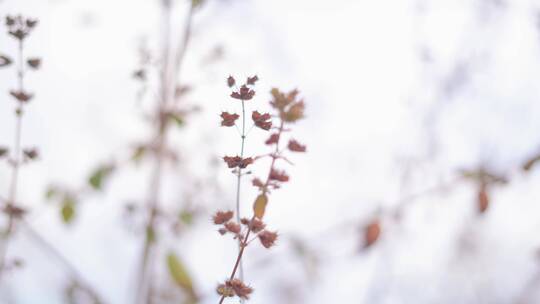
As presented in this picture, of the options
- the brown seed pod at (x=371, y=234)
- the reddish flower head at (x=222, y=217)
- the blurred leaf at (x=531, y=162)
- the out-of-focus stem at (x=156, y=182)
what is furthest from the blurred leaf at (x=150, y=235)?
the blurred leaf at (x=531, y=162)

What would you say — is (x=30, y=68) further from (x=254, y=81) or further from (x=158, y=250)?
(x=158, y=250)

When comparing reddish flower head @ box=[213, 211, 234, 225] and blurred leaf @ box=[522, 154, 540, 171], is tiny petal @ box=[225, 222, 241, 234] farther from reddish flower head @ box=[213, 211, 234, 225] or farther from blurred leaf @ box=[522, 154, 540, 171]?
blurred leaf @ box=[522, 154, 540, 171]

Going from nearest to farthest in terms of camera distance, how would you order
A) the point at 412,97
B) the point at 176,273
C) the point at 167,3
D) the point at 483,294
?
1. the point at 176,273
2. the point at 167,3
3. the point at 412,97
4. the point at 483,294

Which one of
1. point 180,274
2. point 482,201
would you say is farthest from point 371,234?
point 180,274

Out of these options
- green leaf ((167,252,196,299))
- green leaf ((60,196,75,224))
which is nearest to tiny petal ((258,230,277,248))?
green leaf ((167,252,196,299))

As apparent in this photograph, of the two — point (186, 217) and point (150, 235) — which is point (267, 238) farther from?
point (186, 217)

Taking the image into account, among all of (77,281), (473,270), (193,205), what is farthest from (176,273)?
(473,270)
